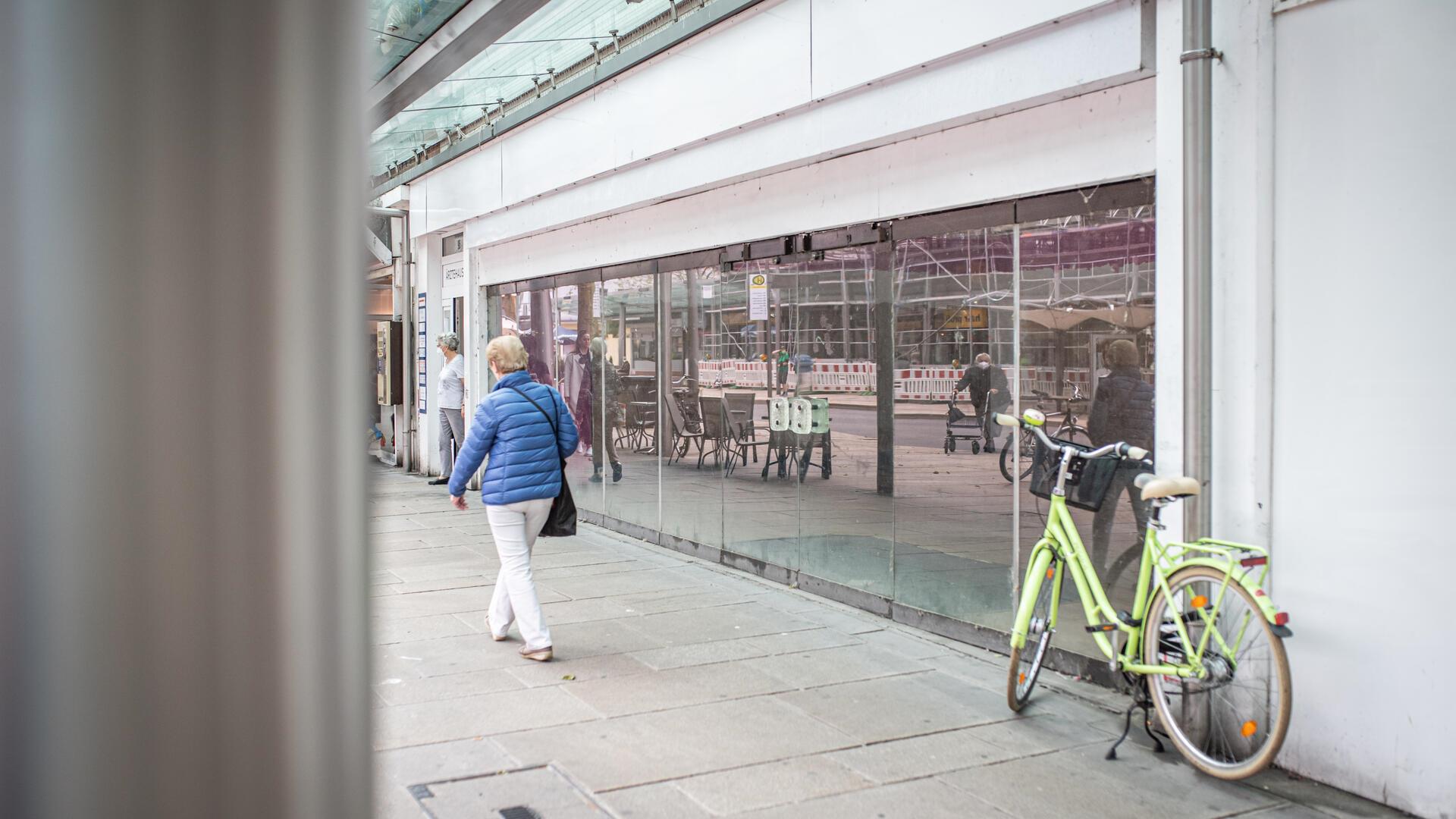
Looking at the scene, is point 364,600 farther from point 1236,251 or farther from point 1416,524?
point 1236,251

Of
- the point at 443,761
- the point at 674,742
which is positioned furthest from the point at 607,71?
the point at 443,761

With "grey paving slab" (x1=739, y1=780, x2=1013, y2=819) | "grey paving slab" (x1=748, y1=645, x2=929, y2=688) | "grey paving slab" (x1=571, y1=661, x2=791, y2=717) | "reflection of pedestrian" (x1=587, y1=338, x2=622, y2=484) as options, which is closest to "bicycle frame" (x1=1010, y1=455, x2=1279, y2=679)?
"grey paving slab" (x1=739, y1=780, x2=1013, y2=819)

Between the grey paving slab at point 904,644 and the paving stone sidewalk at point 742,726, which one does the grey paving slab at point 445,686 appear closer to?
the paving stone sidewalk at point 742,726

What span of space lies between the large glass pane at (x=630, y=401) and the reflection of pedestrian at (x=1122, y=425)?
542 cm

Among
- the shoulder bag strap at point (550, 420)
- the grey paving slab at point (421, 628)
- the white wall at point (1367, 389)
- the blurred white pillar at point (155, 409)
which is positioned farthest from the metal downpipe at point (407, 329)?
the blurred white pillar at point (155, 409)

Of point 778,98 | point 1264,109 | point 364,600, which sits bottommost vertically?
point 364,600

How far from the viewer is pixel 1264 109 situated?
15.9 ft

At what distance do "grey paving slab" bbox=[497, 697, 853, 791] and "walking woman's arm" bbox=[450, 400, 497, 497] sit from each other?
1893mm

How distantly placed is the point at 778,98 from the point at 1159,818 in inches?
212

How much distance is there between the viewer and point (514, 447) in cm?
677

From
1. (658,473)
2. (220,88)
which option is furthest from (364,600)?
(658,473)

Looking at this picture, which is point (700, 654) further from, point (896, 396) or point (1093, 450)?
point (1093, 450)

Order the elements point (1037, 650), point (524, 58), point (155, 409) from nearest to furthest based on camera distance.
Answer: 1. point (155, 409)
2. point (1037, 650)
3. point (524, 58)

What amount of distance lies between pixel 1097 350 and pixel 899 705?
2052mm
